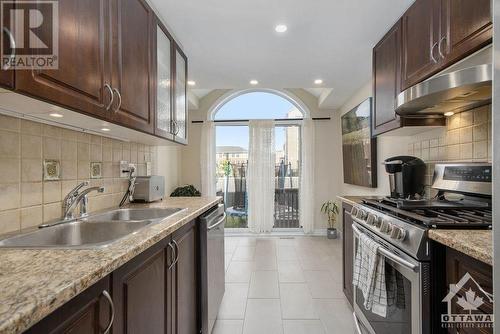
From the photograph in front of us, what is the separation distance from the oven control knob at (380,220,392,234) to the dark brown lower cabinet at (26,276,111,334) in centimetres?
133

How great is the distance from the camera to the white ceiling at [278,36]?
6.08ft

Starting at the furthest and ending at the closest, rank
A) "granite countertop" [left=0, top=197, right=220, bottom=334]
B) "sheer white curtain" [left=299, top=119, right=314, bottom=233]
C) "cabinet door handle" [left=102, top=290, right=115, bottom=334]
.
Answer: "sheer white curtain" [left=299, top=119, right=314, bottom=233], "cabinet door handle" [left=102, top=290, right=115, bottom=334], "granite countertop" [left=0, top=197, right=220, bottom=334]

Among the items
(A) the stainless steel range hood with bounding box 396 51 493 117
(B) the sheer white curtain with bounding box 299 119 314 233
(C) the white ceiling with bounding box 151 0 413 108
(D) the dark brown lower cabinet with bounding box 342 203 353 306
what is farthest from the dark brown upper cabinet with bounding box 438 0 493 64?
(B) the sheer white curtain with bounding box 299 119 314 233

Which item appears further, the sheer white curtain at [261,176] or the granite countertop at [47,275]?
the sheer white curtain at [261,176]

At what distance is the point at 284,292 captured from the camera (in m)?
2.63

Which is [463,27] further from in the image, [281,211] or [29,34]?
[281,211]

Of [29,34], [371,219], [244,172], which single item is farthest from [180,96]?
[244,172]

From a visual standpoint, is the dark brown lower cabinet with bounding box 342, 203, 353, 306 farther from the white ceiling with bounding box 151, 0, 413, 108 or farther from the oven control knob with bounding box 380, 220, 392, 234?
the white ceiling with bounding box 151, 0, 413, 108

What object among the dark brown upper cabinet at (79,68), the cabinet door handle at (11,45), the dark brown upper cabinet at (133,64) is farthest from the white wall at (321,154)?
the cabinet door handle at (11,45)

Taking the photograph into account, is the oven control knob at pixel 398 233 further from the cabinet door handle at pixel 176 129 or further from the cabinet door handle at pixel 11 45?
the cabinet door handle at pixel 176 129

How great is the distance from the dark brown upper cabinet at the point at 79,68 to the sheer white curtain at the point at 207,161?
351 centimetres

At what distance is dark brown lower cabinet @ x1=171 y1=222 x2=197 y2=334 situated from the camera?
1.39m

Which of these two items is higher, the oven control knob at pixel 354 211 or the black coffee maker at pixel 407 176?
the black coffee maker at pixel 407 176

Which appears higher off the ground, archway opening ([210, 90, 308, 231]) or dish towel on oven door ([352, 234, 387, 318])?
archway opening ([210, 90, 308, 231])
